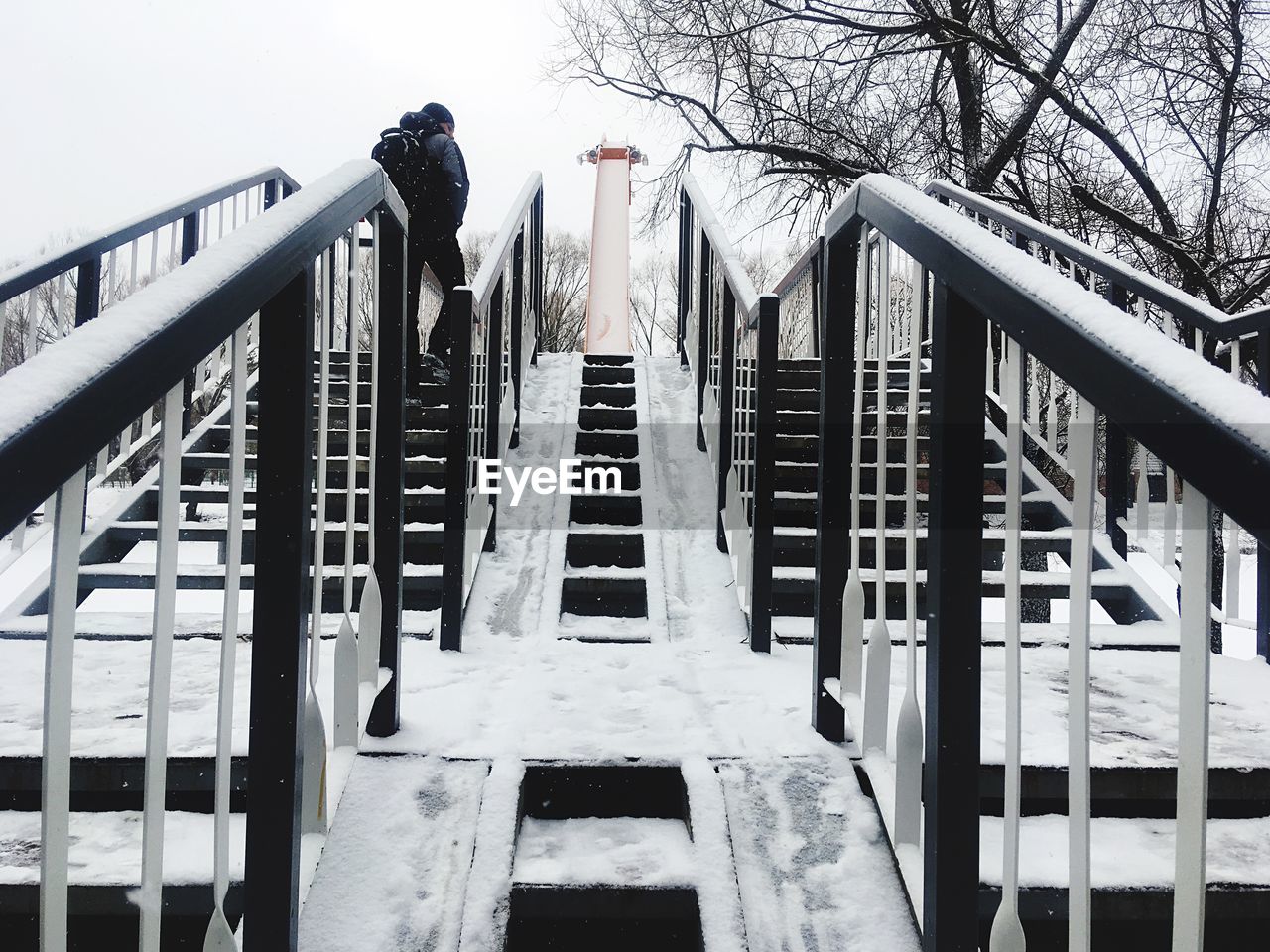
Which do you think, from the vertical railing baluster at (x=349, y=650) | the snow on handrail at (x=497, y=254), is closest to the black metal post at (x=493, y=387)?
the snow on handrail at (x=497, y=254)

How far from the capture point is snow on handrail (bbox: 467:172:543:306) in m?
3.09

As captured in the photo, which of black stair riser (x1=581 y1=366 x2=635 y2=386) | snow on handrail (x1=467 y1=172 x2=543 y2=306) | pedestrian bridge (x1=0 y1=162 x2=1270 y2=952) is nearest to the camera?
pedestrian bridge (x1=0 y1=162 x2=1270 y2=952)

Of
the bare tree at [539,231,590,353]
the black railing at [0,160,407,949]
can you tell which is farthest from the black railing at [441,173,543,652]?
the bare tree at [539,231,590,353]

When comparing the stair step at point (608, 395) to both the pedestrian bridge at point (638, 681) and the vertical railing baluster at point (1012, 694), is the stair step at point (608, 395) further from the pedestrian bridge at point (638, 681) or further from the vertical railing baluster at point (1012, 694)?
the vertical railing baluster at point (1012, 694)

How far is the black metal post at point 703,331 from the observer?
4.37 metres

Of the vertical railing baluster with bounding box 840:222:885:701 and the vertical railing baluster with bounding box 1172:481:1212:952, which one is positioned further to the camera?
the vertical railing baluster with bounding box 840:222:885:701

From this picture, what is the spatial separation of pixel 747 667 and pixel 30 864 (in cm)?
164

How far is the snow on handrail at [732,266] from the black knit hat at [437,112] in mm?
1358

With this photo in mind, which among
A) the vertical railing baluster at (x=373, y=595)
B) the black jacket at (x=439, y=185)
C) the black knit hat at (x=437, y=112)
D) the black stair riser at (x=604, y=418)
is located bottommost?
the vertical railing baluster at (x=373, y=595)

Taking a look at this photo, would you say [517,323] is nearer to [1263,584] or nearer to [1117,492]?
[1117,492]

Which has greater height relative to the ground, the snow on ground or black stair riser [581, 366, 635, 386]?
black stair riser [581, 366, 635, 386]

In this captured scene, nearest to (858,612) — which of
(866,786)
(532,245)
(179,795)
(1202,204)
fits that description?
(866,786)

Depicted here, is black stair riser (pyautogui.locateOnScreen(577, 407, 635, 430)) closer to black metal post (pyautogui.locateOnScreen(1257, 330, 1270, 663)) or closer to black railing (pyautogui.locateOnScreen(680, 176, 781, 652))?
black railing (pyautogui.locateOnScreen(680, 176, 781, 652))

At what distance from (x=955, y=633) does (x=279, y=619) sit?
3.02ft
